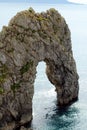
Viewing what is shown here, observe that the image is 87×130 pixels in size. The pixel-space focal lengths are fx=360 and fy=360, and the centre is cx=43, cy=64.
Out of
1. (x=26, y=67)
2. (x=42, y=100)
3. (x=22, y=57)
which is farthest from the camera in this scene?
(x=42, y=100)

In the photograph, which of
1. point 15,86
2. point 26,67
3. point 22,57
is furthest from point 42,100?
point 22,57

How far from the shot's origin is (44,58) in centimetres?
10850

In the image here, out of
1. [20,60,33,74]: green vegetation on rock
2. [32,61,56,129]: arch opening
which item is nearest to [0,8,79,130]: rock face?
[20,60,33,74]: green vegetation on rock

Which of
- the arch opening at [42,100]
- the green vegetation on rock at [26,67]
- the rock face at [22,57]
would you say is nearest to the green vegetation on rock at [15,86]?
the rock face at [22,57]

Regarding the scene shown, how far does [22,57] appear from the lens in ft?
326

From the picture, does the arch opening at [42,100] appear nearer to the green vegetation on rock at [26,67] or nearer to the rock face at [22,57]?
the rock face at [22,57]

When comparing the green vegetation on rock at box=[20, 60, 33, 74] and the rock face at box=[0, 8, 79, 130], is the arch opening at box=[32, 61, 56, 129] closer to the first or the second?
the rock face at box=[0, 8, 79, 130]

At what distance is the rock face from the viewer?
95.7m

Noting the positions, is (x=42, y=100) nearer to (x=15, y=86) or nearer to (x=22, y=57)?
(x=15, y=86)

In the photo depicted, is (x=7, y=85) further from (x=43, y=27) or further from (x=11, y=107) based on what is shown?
(x=43, y=27)

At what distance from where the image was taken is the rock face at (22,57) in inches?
3767

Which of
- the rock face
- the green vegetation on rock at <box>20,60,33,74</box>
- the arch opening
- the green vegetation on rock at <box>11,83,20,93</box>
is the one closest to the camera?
the rock face

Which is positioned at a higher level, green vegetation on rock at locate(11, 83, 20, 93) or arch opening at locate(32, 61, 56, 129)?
green vegetation on rock at locate(11, 83, 20, 93)

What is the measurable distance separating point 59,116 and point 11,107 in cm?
1958
